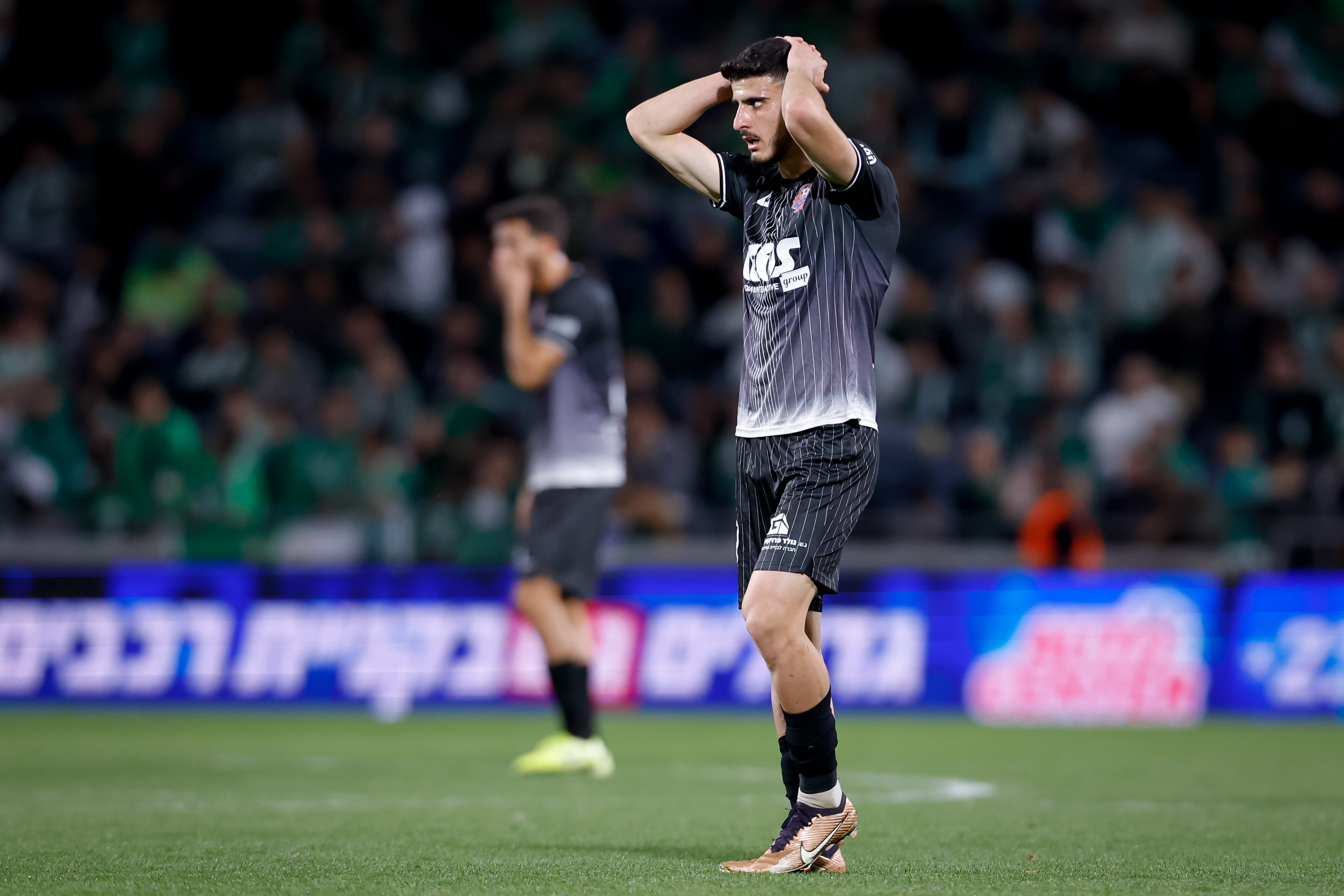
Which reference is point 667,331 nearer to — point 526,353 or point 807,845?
point 526,353

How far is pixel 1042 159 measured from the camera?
55.1 ft

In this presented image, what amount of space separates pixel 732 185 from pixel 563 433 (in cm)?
336

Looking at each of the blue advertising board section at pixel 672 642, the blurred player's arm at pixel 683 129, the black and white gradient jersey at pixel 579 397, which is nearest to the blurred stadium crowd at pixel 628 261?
the blue advertising board section at pixel 672 642

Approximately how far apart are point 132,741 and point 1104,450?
8.20 meters

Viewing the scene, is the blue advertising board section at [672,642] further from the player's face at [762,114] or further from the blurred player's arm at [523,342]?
the player's face at [762,114]

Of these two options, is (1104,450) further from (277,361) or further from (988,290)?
(277,361)

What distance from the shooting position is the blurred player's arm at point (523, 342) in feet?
28.7

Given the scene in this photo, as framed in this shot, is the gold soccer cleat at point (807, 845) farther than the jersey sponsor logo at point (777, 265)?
No

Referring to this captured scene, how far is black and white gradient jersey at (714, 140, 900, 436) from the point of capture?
536 cm

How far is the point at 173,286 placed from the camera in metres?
16.2

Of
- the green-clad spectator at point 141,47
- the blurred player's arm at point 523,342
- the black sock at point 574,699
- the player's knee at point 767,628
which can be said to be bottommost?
the black sock at point 574,699

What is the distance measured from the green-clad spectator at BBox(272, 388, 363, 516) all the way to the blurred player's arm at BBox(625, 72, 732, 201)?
850cm

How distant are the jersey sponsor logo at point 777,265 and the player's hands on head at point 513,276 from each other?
11.0 feet

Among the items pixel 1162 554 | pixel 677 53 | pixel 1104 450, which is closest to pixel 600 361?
pixel 1162 554
